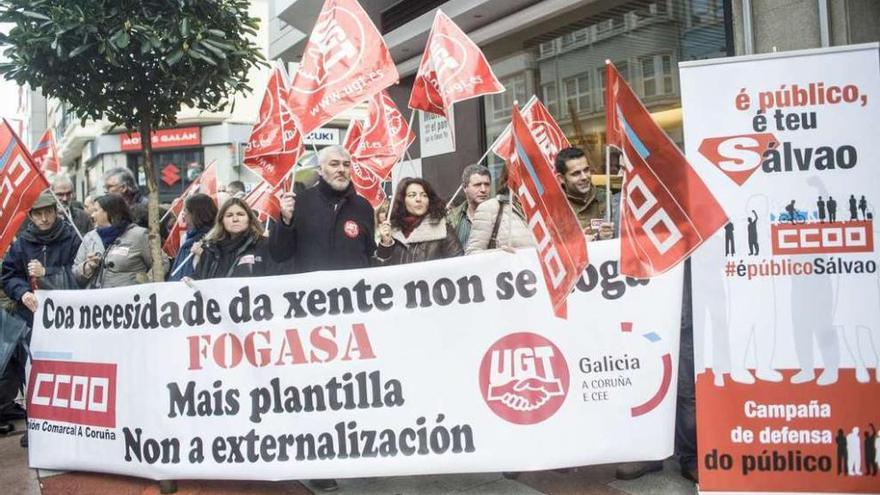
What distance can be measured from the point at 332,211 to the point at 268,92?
2.46m

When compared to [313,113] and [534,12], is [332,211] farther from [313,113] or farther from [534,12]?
[534,12]

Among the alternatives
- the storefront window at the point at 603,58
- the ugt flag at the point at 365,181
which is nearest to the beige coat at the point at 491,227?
the ugt flag at the point at 365,181

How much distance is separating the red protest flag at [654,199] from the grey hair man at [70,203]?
5.23 m

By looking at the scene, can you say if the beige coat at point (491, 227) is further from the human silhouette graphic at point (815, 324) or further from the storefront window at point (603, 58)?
the storefront window at point (603, 58)

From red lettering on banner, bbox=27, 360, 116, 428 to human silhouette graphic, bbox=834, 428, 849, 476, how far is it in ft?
12.5

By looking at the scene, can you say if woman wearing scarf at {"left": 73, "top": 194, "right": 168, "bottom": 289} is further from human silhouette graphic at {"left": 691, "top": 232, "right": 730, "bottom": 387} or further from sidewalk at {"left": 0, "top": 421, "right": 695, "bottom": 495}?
human silhouette graphic at {"left": 691, "top": 232, "right": 730, "bottom": 387}

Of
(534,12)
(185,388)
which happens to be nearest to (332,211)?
(185,388)

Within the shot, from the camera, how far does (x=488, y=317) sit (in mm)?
3746

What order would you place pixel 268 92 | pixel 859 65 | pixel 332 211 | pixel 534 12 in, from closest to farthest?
1. pixel 859 65
2. pixel 332 211
3. pixel 268 92
4. pixel 534 12

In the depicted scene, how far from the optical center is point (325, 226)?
4656mm

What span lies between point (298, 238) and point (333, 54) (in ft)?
4.97

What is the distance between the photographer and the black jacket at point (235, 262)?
191 inches

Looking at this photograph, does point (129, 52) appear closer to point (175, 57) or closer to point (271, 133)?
point (175, 57)

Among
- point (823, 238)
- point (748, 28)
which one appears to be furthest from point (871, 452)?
point (748, 28)
